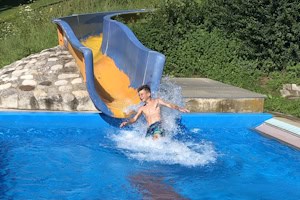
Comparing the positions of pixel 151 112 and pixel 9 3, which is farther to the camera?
pixel 9 3

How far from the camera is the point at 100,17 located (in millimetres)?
12469

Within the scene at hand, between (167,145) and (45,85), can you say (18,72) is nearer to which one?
(45,85)

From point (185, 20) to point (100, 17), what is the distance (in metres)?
3.07

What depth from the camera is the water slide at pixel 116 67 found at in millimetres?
7012

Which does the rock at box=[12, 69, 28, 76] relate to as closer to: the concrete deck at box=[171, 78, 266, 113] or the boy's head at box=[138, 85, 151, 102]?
the concrete deck at box=[171, 78, 266, 113]

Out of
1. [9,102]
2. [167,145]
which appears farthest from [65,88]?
[167,145]

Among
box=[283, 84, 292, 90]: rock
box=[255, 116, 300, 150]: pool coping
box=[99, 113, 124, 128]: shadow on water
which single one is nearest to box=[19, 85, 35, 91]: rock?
box=[99, 113, 124, 128]: shadow on water

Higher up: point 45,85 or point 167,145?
point 45,85

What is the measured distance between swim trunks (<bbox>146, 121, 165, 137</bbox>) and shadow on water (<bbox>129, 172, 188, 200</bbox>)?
3.10 feet

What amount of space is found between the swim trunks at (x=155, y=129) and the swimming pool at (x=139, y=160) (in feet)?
0.38

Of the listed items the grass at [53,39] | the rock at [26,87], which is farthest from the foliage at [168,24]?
the rock at [26,87]

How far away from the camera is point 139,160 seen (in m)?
5.76

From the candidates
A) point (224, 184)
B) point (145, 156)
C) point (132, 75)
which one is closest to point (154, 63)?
point (132, 75)

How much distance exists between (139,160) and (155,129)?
0.60m
